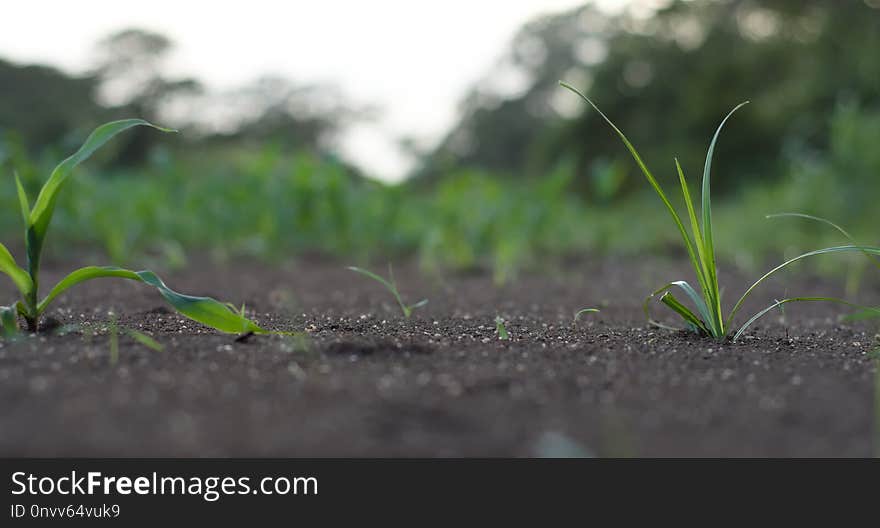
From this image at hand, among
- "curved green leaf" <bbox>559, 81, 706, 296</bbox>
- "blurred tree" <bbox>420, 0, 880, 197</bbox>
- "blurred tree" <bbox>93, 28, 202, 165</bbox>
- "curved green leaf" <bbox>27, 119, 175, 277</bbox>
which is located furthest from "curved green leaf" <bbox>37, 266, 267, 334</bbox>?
"blurred tree" <bbox>93, 28, 202, 165</bbox>

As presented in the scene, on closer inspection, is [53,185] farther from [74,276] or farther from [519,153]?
[519,153]

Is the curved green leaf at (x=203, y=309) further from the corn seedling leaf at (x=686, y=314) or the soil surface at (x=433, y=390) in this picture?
the corn seedling leaf at (x=686, y=314)

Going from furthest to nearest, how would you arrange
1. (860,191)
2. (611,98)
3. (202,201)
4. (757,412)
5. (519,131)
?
(519,131) → (611,98) → (860,191) → (202,201) → (757,412)

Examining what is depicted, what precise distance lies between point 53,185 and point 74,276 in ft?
0.57

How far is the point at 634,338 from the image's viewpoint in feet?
4.36

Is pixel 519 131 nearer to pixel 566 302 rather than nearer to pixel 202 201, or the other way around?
pixel 202 201

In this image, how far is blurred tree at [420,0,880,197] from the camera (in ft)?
28.2

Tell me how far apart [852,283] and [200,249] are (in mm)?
3412

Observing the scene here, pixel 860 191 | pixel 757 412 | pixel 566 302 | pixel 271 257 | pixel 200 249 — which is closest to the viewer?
pixel 757 412

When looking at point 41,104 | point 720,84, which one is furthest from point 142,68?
point 720,84

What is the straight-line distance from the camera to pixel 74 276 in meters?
1.17

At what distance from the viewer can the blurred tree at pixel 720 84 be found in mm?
8594
